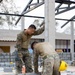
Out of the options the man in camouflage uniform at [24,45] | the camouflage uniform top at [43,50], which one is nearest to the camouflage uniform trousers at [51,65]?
the camouflage uniform top at [43,50]

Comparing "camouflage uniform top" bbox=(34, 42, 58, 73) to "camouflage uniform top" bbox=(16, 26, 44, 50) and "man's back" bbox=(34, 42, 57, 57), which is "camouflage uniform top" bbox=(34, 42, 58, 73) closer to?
"man's back" bbox=(34, 42, 57, 57)

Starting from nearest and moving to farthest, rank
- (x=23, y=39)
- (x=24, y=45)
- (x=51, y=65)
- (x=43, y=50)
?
(x=51, y=65) < (x=43, y=50) < (x=23, y=39) < (x=24, y=45)

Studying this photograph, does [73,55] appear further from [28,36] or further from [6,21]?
[6,21]

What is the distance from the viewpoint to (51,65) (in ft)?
14.9

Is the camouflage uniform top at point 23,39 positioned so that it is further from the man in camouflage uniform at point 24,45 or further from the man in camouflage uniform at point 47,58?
the man in camouflage uniform at point 47,58

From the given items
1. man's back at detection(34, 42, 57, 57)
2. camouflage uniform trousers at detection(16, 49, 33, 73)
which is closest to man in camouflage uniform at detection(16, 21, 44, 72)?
camouflage uniform trousers at detection(16, 49, 33, 73)

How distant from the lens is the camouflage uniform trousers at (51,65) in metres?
4.50

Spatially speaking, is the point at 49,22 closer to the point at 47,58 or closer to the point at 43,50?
the point at 43,50

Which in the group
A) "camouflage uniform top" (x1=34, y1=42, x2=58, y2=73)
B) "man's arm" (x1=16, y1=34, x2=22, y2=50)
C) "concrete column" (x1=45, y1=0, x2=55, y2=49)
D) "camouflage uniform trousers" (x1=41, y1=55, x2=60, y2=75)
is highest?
"concrete column" (x1=45, y1=0, x2=55, y2=49)

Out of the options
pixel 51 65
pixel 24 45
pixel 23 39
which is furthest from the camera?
pixel 24 45

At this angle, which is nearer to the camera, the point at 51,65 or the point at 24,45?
the point at 51,65

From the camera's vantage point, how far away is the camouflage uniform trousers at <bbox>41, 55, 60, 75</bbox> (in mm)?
4500

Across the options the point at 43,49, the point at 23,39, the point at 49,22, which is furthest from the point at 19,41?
the point at 49,22

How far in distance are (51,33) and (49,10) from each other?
20.0 inches
